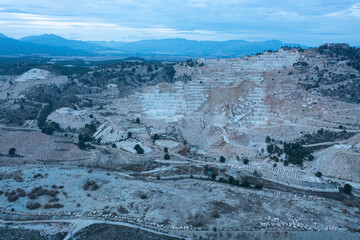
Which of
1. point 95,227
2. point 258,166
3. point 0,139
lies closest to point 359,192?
point 258,166

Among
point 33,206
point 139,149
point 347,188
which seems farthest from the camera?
point 139,149

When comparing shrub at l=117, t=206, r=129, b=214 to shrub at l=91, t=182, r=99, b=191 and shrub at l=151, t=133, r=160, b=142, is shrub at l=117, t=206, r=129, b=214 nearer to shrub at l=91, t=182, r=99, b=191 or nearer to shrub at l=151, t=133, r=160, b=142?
shrub at l=91, t=182, r=99, b=191

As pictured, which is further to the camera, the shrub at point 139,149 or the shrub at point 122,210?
the shrub at point 139,149

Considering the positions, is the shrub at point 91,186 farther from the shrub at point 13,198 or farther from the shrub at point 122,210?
the shrub at point 13,198

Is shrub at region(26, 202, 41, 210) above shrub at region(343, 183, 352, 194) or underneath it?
underneath

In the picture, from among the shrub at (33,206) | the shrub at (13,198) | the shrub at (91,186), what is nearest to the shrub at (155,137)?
the shrub at (91,186)

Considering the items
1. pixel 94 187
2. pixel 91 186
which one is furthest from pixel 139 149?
pixel 94 187

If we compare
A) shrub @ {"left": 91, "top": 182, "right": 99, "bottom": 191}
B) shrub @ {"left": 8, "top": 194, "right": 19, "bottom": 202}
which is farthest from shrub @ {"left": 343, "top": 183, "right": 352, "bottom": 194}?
shrub @ {"left": 8, "top": 194, "right": 19, "bottom": 202}

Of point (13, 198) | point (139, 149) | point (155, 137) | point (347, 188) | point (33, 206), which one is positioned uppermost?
point (155, 137)

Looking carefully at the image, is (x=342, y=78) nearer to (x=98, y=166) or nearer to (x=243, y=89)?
(x=243, y=89)

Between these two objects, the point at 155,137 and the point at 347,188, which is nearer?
the point at 347,188

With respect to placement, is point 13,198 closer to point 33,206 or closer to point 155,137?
point 33,206
